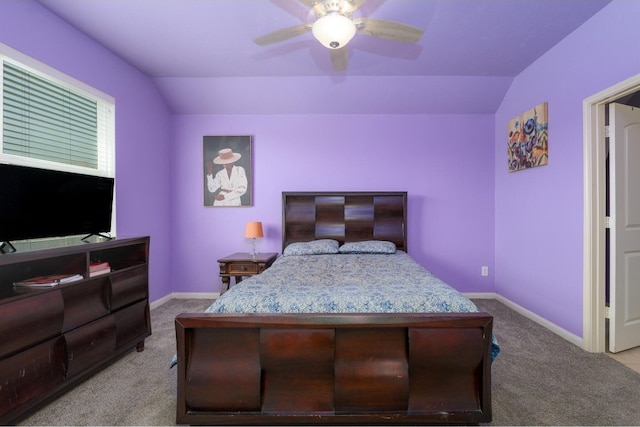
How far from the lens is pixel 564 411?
5.57ft

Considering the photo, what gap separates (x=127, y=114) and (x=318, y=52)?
7.15 ft

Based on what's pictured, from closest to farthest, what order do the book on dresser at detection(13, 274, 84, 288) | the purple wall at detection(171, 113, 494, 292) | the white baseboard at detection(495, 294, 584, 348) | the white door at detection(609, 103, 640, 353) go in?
the book on dresser at detection(13, 274, 84, 288) < the white door at detection(609, 103, 640, 353) < the white baseboard at detection(495, 294, 584, 348) < the purple wall at detection(171, 113, 494, 292)

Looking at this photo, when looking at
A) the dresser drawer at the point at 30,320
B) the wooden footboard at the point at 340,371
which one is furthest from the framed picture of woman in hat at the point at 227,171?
the wooden footboard at the point at 340,371

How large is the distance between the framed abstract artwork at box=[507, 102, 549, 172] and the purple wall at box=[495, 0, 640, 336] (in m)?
0.06

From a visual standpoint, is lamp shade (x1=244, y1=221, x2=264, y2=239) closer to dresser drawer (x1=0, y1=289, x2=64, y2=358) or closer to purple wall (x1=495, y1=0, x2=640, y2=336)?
dresser drawer (x1=0, y1=289, x2=64, y2=358)

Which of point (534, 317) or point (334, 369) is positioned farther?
point (534, 317)

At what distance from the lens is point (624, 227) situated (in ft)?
7.91

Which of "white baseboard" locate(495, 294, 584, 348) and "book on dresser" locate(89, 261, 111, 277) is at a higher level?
"book on dresser" locate(89, 261, 111, 277)

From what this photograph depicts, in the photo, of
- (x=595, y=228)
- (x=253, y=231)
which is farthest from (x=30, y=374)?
(x=595, y=228)

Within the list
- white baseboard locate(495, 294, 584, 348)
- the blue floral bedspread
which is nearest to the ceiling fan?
the blue floral bedspread

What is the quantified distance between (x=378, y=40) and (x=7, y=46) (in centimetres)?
287

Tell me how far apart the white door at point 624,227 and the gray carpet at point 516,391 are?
13.7 inches

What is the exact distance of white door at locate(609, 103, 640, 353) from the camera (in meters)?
2.39

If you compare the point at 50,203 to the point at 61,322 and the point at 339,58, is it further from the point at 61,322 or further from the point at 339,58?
the point at 339,58
